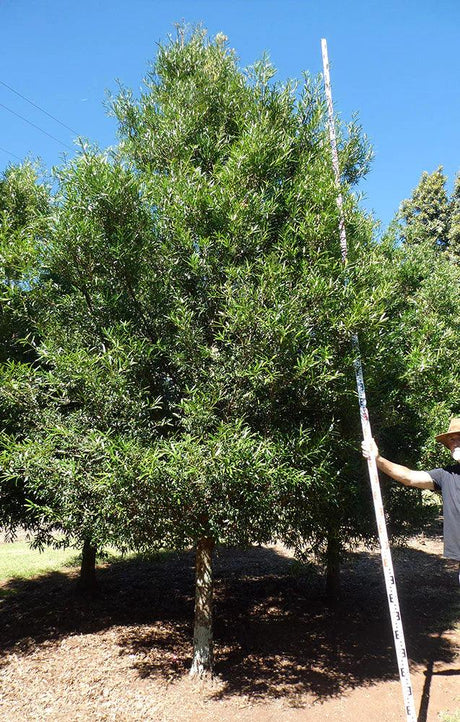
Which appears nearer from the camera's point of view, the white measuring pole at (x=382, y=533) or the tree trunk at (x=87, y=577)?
the white measuring pole at (x=382, y=533)

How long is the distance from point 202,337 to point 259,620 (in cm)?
775

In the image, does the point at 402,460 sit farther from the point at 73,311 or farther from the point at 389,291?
the point at 73,311

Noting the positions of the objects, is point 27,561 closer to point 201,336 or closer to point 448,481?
point 201,336

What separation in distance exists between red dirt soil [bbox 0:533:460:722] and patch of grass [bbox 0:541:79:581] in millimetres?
693

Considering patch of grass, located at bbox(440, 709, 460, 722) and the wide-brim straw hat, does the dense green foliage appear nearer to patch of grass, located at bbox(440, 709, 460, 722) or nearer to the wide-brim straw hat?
the wide-brim straw hat

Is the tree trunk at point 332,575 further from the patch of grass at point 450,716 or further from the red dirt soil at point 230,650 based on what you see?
the patch of grass at point 450,716

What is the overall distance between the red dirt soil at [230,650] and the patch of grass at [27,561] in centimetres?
69

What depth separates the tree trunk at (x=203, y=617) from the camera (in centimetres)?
765

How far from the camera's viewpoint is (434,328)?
844 cm

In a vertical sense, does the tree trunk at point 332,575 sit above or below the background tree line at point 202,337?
below

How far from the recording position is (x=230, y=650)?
29.7 feet

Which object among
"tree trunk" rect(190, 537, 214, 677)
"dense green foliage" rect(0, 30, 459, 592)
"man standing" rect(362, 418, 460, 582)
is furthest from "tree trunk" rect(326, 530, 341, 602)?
"man standing" rect(362, 418, 460, 582)

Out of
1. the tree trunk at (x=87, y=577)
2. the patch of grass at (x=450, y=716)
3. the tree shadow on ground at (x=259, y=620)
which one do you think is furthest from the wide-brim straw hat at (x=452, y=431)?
the tree trunk at (x=87, y=577)

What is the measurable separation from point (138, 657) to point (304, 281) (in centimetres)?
760
